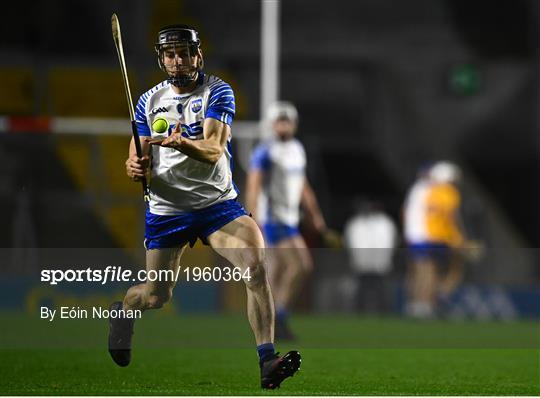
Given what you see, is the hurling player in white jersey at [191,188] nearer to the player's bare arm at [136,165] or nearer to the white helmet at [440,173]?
the player's bare arm at [136,165]

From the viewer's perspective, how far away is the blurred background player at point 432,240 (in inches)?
739

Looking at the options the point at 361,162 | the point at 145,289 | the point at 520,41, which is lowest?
the point at 145,289

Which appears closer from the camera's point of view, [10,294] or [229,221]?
[229,221]

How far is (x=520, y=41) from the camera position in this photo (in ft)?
83.8

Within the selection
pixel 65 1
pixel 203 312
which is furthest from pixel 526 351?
pixel 65 1

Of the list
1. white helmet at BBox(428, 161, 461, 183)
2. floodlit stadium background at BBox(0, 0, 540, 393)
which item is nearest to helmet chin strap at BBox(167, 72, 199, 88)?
floodlit stadium background at BBox(0, 0, 540, 393)

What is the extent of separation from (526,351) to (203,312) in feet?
19.7

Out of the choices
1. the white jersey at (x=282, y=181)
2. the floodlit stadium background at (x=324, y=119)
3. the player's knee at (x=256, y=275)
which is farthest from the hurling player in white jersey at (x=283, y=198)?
the player's knee at (x=256, y=275)

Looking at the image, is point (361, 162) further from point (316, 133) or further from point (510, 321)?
point (510, 321)

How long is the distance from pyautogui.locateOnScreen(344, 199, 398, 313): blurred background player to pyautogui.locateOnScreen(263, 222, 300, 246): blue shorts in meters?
5.57

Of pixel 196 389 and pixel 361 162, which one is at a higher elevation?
pixel 361 162

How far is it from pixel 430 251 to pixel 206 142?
1175 cm

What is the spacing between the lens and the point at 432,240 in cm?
1900

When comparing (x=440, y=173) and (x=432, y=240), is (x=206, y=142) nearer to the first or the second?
(x=432, y=240)
